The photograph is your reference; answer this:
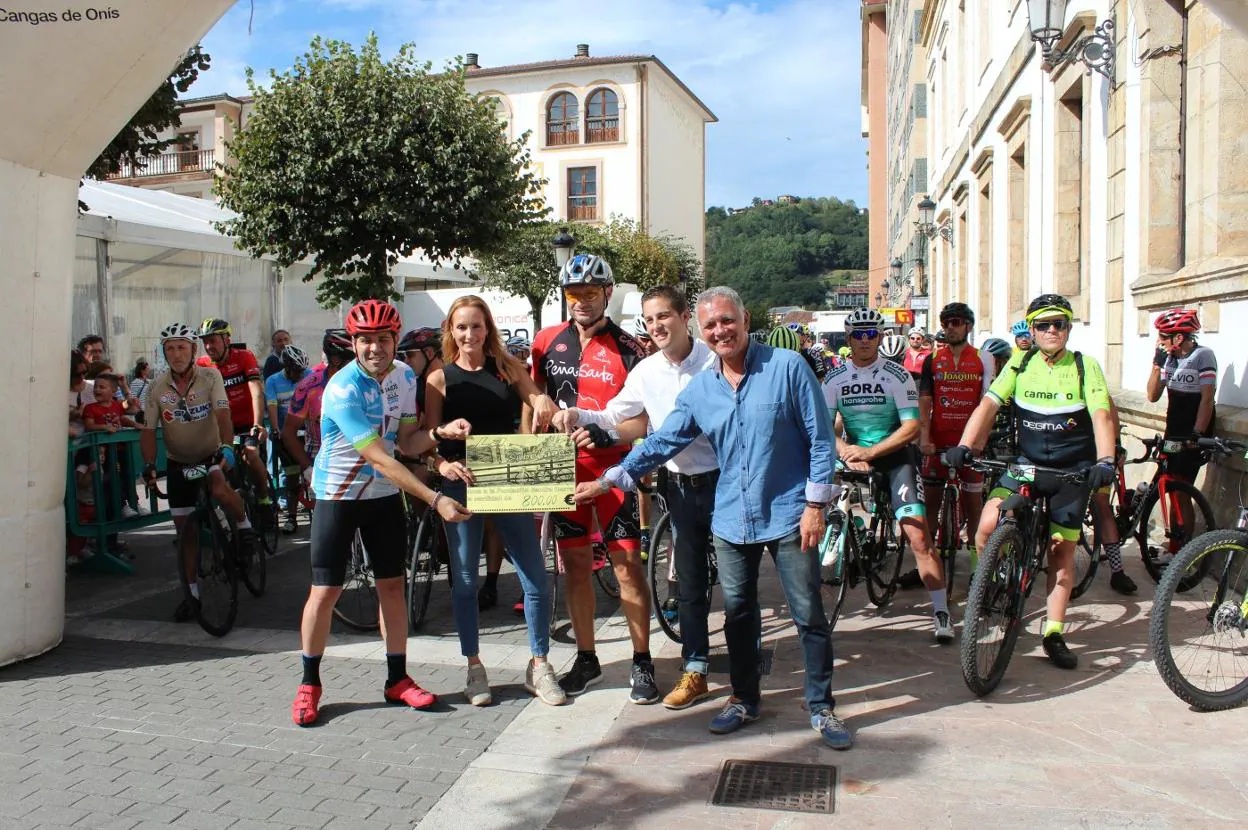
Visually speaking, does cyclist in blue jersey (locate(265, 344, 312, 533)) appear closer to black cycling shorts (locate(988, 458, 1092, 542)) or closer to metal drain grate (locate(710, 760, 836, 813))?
black cycling shorts (locate(988, 458, 1092, 542))

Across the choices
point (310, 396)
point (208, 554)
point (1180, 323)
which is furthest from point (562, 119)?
point (208, 554)

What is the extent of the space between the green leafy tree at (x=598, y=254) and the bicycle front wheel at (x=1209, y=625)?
71.9 ft

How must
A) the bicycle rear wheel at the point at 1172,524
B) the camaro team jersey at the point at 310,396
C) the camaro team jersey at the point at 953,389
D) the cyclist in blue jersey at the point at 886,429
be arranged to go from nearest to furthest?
1. the cyclist in blue jersey at the point at 886,429
2. the bicycle rear wheel at the point at 1172,524
3. the camaro team jersey at the point at 953,389
4. the camaro team jersey at the point at 310,396

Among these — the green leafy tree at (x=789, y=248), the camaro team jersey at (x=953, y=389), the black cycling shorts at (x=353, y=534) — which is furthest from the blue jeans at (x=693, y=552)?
the green leafy tree at (x=789, y=248)

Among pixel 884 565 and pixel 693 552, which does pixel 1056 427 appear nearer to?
pixel 884 565

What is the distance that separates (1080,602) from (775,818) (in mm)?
3902

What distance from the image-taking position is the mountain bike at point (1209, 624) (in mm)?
4457

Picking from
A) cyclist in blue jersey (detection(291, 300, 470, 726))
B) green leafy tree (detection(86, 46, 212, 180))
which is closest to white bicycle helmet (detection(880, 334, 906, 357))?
cyclist in blue jersey (detection(291, 300, 470, 726))

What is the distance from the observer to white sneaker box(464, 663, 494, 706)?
479cm

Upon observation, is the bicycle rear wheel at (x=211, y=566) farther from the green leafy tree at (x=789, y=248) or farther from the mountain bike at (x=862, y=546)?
the green leafy tree at (x=789, y=248)

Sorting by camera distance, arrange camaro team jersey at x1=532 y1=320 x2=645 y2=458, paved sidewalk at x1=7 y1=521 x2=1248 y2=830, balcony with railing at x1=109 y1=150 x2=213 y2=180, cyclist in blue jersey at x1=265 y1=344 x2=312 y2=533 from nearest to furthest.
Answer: paved sidewalk at x1=7 y1=521 x2=1248 y2=830, camaro team jersey at x1=532 y1=320 x2=645 y2=458, cyclist in blue jersey at x1=265 y1=344 x2=312 y2=533, balcony with railing at x1=109 y1=150 x2=213 y2=180

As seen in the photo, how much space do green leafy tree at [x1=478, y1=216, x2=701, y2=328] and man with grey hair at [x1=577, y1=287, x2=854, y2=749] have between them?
2161cm

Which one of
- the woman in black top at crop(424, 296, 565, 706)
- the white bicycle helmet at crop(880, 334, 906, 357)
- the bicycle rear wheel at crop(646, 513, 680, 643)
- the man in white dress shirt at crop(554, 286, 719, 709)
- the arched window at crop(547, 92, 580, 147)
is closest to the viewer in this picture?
the man in white dress shirt at crop(554, 286, 719, 709)

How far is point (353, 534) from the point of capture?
4.66m
